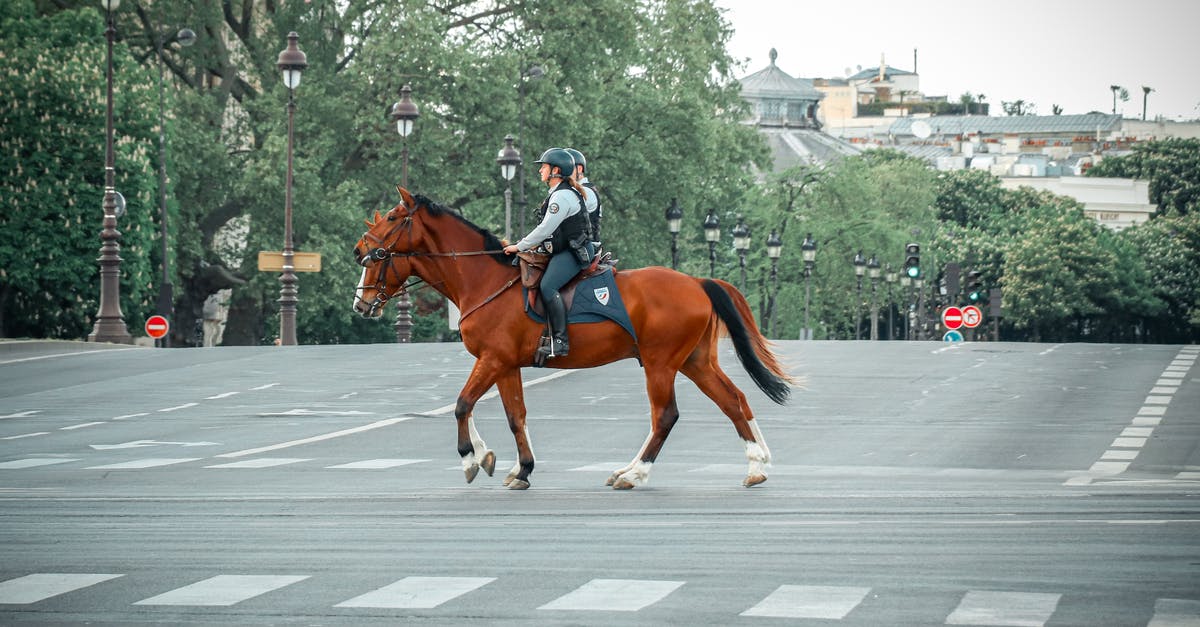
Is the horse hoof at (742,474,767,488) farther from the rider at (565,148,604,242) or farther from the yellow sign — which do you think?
the yellow sign

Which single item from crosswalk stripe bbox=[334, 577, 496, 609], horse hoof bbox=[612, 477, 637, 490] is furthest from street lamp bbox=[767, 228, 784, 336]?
crosswalk stripe bbox=[334, 577, 496, 609]

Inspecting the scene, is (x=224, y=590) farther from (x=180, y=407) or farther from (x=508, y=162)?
(x=508, y=162)

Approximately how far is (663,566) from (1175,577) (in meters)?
2.29

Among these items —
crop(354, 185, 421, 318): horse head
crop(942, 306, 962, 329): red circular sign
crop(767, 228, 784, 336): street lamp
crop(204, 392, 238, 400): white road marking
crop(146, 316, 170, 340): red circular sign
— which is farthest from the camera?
crop(767, 228, 784, 336): street lamp

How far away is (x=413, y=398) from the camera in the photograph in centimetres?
2441

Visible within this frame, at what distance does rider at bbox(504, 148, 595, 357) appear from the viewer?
14.0 metres

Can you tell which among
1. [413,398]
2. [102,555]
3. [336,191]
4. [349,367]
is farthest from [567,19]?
[102,555]

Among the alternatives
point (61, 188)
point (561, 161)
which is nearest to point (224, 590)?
point (561, 161)

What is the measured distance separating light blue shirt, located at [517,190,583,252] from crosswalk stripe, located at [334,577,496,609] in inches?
201

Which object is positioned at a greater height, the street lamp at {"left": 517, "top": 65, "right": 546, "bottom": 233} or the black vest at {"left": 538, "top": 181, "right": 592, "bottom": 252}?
the street lamp at {"left": 517, "top": 65, "right": 546, "bottom": 233}

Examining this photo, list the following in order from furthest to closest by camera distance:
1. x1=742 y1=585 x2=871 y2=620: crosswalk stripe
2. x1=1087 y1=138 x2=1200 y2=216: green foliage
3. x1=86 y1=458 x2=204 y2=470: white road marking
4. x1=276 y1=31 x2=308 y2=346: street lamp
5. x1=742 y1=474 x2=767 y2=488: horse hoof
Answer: x1=1087 y1=138 x2=1200 y2=216: green foliage, x1=276 y1=31 x2=308 y2=346: street lamp, x1=86 y1=458 x2=204 y2=470: white road marking, x1=742 y1=474 x2=767 y2=488: horse hoof, x1=742 y1=585 x2=871 y2=620: crosswalk stripe

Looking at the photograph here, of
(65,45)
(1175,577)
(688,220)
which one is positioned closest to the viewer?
(1175,577)

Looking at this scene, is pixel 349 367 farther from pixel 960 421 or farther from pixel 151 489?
pixel 151 489

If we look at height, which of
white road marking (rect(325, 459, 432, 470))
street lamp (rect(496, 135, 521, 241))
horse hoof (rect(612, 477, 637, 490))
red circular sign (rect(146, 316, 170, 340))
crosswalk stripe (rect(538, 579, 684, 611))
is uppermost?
street lamp (rect(496, 135, 521, 241))
